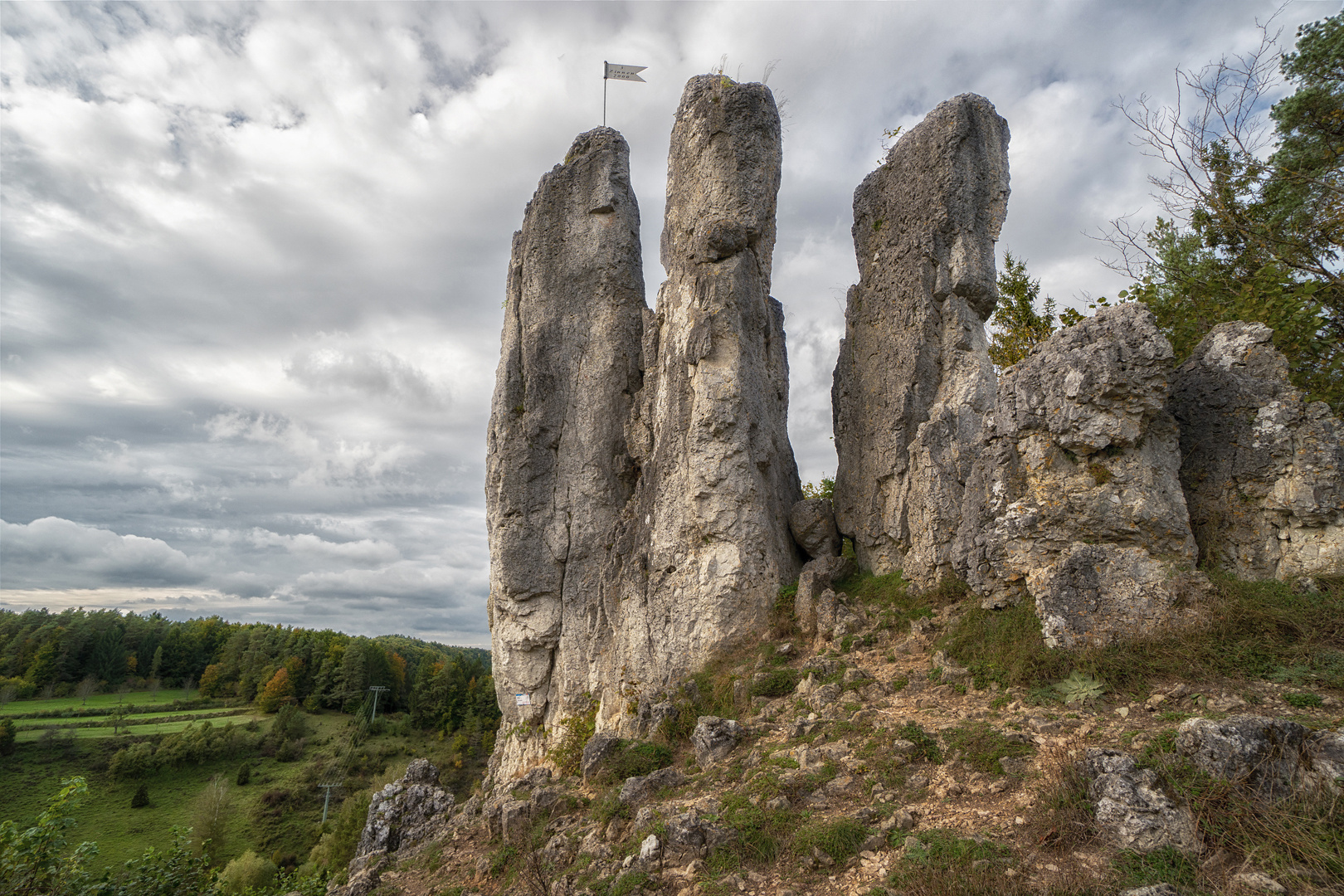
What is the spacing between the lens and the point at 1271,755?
236 inches

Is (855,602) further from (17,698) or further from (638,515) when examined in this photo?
(17,698)

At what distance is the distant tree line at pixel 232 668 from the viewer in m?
64.5

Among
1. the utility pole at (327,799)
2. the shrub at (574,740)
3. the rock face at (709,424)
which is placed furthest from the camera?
the utility pole at (327,799)

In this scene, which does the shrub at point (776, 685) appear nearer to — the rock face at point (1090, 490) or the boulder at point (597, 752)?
the boulder at point (597, 752)

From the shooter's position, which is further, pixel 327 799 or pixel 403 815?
pixel 327 799

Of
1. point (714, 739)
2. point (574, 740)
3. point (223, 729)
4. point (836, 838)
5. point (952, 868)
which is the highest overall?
point (714, 739)

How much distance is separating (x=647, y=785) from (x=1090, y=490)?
8625 millimetres

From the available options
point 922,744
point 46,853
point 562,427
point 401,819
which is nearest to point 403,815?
point 401,819

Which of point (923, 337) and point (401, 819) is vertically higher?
point (923, 337)

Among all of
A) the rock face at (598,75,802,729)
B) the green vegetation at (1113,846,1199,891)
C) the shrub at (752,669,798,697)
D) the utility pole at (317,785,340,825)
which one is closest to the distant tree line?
the utility pole at (317,785,340,825)

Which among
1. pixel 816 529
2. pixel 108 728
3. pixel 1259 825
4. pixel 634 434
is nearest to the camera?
pixel 1259 825

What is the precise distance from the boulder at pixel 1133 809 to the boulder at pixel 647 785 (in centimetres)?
608

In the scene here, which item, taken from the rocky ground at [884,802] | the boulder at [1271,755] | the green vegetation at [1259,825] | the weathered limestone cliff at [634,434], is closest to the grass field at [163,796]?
the weathered limestone cliff at [634,434]

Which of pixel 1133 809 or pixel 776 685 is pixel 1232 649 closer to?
pixel 1133 809
